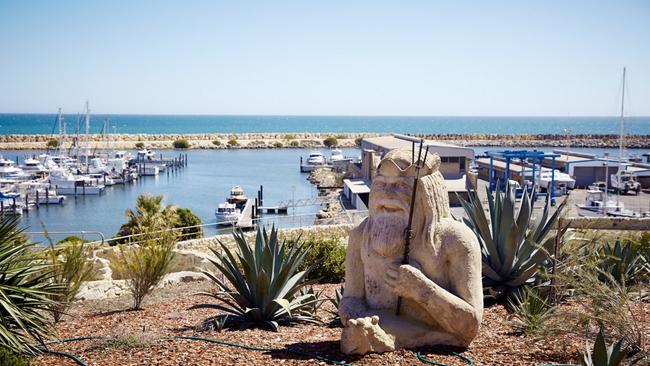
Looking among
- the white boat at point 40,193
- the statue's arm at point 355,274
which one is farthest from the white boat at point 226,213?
the statue's arm at point 355,274

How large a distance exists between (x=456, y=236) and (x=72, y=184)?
5617 cm

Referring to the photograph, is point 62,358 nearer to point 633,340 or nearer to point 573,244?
point 633,340

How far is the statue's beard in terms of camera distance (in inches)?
224

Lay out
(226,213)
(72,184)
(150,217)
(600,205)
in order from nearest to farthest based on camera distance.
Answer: (150,217), (600,205), (226,213), (72,184)

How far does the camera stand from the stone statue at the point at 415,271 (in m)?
5.60

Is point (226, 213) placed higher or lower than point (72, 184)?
lower

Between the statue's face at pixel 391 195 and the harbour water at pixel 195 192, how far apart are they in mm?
22621

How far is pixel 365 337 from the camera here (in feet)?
18.0

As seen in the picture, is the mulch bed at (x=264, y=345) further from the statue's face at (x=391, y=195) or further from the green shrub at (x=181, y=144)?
the green shrub at (x=181, y=144)

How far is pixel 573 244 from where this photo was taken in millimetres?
9578

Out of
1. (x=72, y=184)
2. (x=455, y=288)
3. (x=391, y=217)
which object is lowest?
(x=72, y=184)

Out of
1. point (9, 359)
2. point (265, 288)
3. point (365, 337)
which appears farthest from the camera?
point (265, 288)

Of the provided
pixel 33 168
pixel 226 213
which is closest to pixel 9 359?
pixel 226 213

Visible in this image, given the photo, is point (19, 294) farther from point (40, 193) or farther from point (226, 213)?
point (40, 193)
